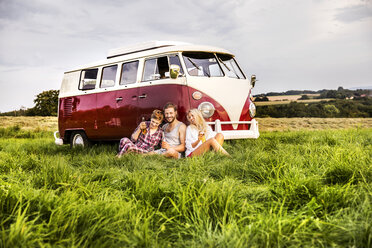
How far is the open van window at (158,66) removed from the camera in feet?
20.9

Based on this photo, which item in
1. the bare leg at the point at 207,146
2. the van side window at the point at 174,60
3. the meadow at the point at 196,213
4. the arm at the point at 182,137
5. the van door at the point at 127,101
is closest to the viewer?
the meadow at the point at 196,213

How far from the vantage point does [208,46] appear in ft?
22.3

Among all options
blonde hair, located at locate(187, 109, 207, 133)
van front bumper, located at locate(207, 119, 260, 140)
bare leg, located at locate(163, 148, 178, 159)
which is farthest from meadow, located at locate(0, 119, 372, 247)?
van front bumper, located at locate(207, 119, 260, 140)

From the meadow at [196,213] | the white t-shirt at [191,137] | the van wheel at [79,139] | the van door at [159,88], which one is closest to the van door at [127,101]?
the van door at [159,88]

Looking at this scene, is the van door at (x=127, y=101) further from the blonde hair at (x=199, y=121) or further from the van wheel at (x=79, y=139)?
the blonde hair at (x=199, y=121)

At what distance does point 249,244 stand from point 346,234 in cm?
67

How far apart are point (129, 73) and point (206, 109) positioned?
207 centimetres

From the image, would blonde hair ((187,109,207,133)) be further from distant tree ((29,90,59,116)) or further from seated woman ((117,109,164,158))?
distant tree ((29,90,59,116))

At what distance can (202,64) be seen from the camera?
6.57 meters

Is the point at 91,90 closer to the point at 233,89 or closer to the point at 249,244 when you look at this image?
the point at 233,89

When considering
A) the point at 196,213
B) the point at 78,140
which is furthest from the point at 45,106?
the point at 196,213

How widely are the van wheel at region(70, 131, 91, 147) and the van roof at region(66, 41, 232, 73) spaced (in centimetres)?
175

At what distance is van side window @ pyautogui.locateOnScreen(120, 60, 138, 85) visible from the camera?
6949 millimetres

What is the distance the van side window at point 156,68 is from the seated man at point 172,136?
2.92ft
